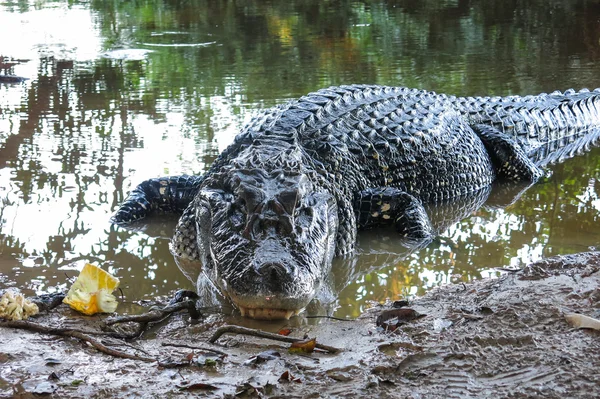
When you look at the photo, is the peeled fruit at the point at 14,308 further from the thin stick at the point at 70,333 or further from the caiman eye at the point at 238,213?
the caiman eye at the point at 238,213

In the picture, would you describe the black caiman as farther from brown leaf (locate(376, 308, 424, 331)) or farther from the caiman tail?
brown leaf (locate(376, 308, 424, 331))

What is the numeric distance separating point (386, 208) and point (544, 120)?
122 inches

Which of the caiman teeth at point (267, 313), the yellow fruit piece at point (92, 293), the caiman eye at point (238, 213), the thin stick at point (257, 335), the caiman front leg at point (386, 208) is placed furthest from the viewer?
the caiman front leg at point (386, 208)

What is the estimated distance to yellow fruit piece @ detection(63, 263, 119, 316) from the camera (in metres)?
3.40

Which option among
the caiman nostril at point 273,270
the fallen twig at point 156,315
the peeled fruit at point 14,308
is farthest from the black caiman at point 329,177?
the peeled fruit at point 14,308

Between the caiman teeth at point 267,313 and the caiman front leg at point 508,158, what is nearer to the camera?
the caiman teeth at point 267,313

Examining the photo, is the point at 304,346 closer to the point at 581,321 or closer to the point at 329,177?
the point at 581,321

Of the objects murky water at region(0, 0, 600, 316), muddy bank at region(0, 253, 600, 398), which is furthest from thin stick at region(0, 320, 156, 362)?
murky water at region(0, 0, 600, 316)

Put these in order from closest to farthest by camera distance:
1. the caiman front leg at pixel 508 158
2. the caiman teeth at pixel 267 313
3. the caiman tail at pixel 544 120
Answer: the caiman teeth at pixel 267 313
the caiman front leg at pixel 508 158
the caiman tail at pixel 544 120

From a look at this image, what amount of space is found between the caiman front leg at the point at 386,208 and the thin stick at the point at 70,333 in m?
2.34

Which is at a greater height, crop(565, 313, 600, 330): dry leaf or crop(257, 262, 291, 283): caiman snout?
crop(257, 262, 291, 283): caiman snout

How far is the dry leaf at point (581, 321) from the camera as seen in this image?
2.76 metres

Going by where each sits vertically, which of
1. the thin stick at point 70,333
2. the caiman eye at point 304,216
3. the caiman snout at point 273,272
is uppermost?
the caiman eye at point 304,216

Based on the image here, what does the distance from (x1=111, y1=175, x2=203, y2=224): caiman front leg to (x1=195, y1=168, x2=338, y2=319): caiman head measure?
2.79 ft
